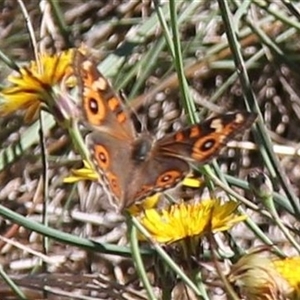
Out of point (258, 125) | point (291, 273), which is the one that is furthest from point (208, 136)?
point (258, 125)

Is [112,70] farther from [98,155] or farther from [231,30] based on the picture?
[98,155]

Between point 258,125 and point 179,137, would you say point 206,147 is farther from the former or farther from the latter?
point 258,125

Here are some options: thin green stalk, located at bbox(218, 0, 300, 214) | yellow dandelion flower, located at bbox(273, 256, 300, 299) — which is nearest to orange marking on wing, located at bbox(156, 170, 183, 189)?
yellow dandelion flower, located at bbox(273, 256, 300, 299)

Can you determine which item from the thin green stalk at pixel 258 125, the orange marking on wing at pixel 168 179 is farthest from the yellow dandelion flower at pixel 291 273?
the thin green stalk at pixel 258 125

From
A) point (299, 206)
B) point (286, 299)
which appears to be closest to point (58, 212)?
point (299, 206)

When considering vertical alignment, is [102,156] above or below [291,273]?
above

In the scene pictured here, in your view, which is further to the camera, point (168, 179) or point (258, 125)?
point (258, 125)
